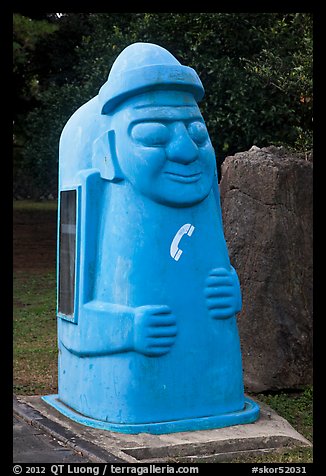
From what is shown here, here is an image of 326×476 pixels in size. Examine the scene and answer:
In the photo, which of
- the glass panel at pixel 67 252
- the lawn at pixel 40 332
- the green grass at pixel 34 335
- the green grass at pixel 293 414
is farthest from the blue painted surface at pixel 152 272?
the green grass at pixel 34 335

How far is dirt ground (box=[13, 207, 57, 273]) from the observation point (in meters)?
16.9

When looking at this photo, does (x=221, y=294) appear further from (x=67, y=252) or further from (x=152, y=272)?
(x=67, y=252)

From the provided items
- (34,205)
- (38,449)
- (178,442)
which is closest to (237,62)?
(178,442)

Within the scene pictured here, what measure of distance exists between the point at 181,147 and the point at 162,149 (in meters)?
0.14

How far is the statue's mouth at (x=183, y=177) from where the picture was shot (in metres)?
5.94

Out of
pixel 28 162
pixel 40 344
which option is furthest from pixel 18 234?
pixel 40 344

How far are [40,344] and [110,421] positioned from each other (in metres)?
3.96

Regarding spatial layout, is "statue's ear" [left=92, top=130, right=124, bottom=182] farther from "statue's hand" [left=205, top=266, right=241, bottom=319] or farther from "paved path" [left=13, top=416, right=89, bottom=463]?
"paved path" [left=13, top=416, right=89, bottom=463]

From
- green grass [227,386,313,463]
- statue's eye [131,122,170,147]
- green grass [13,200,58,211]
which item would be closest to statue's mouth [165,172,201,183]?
statue's eye [131,122,170,147]

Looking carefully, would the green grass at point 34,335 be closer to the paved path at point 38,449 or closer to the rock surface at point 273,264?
the paved path at point 38,449

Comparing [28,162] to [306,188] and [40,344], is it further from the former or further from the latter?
[306,188]

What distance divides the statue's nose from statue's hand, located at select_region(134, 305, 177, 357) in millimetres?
1079

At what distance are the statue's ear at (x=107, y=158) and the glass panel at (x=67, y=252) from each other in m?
0.36

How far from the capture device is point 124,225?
19.5 feet
